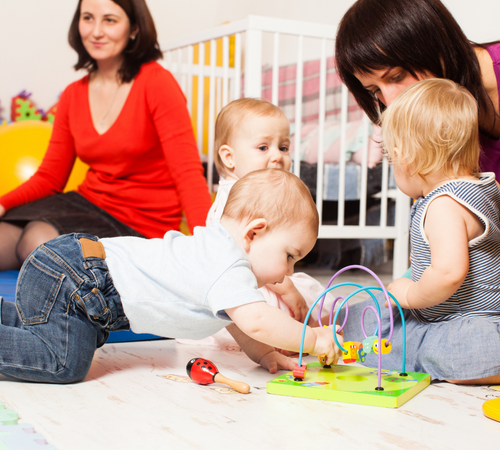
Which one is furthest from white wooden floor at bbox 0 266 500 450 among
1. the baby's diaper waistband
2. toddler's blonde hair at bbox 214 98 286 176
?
toddler's blonde hair at bbox 214 98 286 176

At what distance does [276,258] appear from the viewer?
920 mm

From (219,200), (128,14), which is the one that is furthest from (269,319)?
(128,14)

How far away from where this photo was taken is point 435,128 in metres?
1.00

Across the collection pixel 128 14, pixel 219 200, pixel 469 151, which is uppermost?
pixel 128 14

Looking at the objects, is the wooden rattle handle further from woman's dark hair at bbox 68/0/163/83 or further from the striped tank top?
woman's dark hair at bbox 68/0/163/83

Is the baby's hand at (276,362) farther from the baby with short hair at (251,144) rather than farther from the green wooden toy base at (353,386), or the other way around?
the baby with short hair at (251,144)

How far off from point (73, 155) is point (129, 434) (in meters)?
1.48

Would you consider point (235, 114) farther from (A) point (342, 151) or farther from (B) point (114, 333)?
(A) point (342, 151)

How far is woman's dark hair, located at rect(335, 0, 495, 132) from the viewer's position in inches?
43.1

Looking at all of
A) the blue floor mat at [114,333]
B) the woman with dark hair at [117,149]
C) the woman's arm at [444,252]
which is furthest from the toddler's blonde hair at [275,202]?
the woman with dark hair at [117,149]

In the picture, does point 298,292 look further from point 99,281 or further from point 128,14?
point 128,14

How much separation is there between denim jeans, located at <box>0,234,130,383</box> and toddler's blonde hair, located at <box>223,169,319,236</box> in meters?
0.28

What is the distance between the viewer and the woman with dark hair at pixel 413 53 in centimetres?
110

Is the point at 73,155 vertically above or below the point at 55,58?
below
